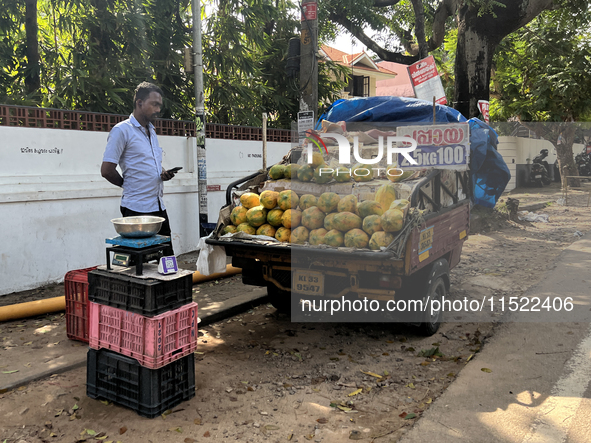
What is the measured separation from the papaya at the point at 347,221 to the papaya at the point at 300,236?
0.32 m

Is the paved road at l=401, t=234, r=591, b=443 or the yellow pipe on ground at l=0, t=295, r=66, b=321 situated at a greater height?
the yellow pipe on ground at l=0, t=295, r=66, b=321

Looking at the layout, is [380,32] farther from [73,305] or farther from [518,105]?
[73,305]

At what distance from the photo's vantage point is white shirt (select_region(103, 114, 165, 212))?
4.39m

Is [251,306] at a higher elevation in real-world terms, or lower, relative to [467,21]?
lower

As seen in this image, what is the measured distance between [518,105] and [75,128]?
54.3 feet

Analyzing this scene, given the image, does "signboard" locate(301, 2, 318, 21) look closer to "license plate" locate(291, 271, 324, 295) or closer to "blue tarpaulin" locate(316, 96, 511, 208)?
"blue tarpaulin" locate(316, 96, 511, 208)

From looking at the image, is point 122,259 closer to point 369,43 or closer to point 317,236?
point 317,236

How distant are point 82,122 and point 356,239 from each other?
433cm

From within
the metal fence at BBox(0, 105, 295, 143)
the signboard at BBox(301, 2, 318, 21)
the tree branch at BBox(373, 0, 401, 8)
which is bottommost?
the metal fence at BBox(0, 105, 295, 143)

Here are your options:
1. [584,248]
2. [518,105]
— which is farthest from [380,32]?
[584,248]

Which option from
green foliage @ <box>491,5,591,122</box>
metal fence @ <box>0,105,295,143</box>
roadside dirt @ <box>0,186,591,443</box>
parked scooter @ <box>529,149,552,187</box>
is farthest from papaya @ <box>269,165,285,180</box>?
parked scooter @ <box>529,149,552,187</box>

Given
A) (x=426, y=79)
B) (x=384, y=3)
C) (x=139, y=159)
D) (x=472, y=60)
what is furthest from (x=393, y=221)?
(x=384, y=3)

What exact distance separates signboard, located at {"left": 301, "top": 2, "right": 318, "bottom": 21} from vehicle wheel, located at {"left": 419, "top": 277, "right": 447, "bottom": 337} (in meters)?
4.55

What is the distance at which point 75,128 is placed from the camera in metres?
6.38
